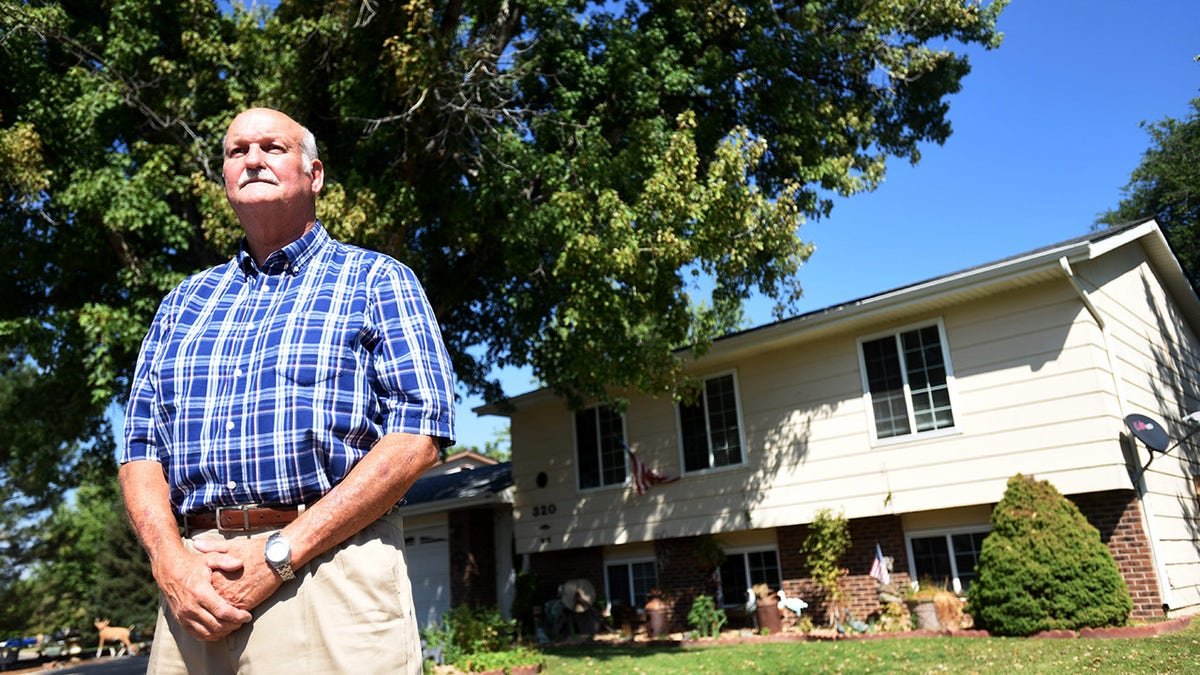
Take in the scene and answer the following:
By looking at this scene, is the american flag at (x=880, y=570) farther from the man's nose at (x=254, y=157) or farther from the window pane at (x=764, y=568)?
the man's nose at (x=254, y=157)

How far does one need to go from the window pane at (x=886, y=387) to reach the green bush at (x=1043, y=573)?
84.6 inches

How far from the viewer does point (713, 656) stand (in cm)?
1070

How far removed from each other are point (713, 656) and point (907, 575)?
12.1 ft

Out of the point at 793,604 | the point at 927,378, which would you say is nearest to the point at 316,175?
the point at 927,378

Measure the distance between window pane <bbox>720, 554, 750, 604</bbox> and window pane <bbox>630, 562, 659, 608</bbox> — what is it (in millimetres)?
1427

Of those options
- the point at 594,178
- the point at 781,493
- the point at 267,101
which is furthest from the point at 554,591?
the point at 267,101

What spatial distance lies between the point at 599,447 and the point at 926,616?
22.2ft

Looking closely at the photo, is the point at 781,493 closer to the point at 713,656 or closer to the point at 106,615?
the point at 713,656

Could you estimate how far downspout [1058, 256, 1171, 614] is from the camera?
34.9 ft

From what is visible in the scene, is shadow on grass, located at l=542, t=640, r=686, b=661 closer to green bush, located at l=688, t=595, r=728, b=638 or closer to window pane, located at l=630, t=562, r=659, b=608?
green bush, located at l=688, t=595, r=728, b=638

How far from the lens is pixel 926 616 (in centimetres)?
1148

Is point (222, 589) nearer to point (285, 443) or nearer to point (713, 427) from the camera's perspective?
point (285, 443)

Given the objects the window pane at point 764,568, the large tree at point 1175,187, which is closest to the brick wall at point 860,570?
the window pane at point 764,568

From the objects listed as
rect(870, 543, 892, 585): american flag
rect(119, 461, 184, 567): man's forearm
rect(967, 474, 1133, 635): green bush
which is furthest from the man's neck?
rect(870, 543, 892, 585): american flag
